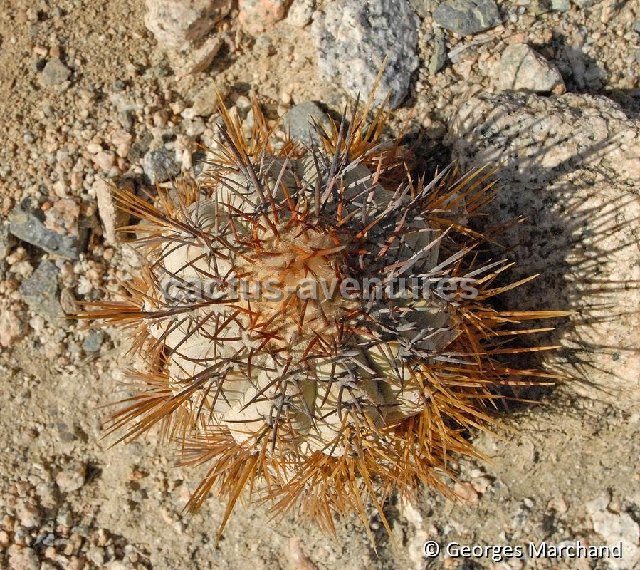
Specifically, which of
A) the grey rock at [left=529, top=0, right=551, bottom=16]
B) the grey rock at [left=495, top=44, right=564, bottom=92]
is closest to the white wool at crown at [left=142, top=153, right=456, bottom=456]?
the grey rock at [left=495, top=44, right=564, bottom=92]

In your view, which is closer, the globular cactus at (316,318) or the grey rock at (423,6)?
the globular cactus at (316,318)

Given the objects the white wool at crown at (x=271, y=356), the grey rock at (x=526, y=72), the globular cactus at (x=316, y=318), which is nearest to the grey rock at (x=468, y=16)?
the grey rock at (x=526, y=72)

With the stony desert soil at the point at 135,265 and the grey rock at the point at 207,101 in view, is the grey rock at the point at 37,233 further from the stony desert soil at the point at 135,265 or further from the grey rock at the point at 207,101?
the grey rock at the point at 207,101

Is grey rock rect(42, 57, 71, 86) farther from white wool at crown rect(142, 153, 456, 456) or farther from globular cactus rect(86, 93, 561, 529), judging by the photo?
white wool at crown rect(142, 153, 456, 456)

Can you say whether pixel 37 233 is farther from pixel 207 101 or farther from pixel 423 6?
pixel 423 6

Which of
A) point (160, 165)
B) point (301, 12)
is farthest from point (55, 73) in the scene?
point (301, 12)

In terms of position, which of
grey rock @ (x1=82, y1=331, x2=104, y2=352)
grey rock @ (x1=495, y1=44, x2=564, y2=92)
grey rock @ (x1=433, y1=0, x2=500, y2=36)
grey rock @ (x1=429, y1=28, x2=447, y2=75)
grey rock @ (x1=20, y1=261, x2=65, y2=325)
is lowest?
grey rock @ (x1=82, y1=331, x2=104, y2=352)
